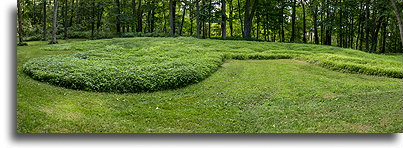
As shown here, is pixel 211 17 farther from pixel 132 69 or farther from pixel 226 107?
pixel 226 107

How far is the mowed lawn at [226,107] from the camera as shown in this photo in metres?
4.75

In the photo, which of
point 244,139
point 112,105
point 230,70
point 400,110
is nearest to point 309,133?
point 244,139

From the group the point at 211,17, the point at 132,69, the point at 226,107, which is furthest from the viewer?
the point at 211,17

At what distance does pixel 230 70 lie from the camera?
10.3 metres

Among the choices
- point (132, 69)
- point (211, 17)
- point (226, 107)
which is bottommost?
point (226, 107)

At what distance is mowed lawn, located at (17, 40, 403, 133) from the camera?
4.75 meters

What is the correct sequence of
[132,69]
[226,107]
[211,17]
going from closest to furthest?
[226,107]
[132,69]
[211,17]

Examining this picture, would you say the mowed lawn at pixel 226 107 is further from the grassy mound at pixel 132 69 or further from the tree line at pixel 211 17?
the tree line at pixel 211 17

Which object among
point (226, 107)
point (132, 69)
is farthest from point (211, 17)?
point (226, 107)

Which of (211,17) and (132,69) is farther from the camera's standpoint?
(211,17)

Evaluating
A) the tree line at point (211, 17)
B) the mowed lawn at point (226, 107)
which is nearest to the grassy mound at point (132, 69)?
the mowed lawn at point (226, 107)

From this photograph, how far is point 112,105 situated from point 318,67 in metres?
7.97

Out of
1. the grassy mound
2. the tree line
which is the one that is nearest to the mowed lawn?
the grassy mound

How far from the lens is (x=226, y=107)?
20.8 ft
